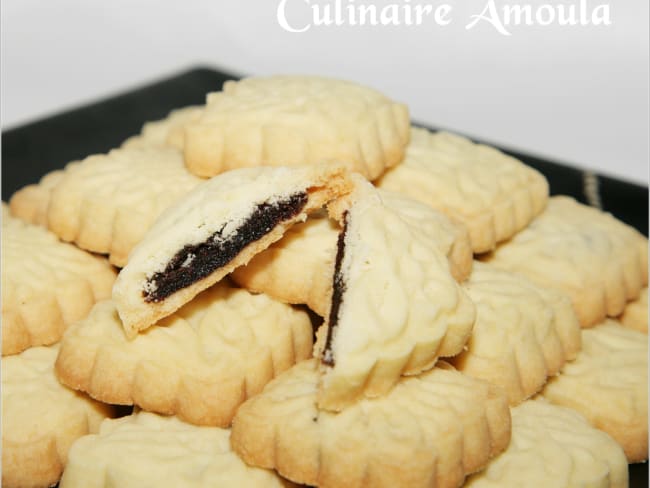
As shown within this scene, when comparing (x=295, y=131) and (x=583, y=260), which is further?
(x=583, y=260)

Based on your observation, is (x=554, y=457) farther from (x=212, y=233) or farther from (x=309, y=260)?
(x=212, y=233)

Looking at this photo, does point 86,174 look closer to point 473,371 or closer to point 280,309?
point 280,309

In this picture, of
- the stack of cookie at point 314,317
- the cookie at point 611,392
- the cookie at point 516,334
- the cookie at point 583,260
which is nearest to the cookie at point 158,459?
the stack of cookie at point 314,317

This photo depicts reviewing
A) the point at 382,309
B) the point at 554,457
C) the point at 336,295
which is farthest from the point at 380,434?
the point at 554,457

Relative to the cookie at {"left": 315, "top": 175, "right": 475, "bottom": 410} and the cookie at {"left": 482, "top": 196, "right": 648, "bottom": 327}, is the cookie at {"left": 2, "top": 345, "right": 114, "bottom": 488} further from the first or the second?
the cookie at {"left": 482, "top": 196, "right": 648, "bottom": 327}

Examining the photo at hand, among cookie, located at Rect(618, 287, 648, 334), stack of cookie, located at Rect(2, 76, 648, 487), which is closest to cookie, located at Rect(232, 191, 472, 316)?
stack of cookie, located at Rect(2, 76, 648, 487)

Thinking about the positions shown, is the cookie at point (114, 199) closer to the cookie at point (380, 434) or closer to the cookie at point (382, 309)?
the cookie at point (382, 309)
